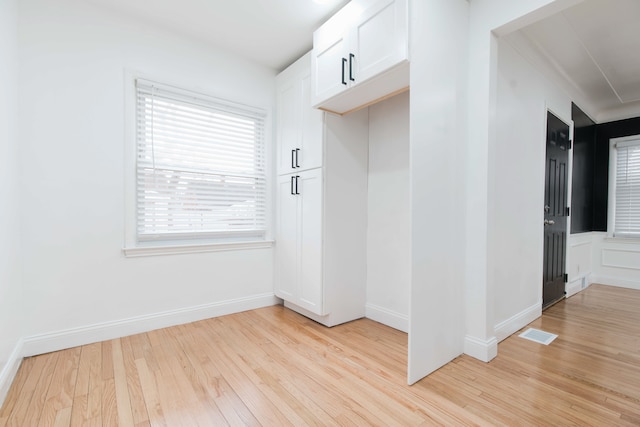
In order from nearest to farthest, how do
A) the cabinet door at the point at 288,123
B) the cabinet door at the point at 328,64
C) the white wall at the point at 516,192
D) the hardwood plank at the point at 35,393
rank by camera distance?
the hardwood plank at the point at 35,393, the cabinet door at the point at 328,64, the white wall at the point at 516,192, the cabinet door at the point at 288,123

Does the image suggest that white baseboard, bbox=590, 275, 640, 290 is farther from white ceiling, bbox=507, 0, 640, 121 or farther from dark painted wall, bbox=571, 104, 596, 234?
white ceiling, bbox=507, 0, 640, 121

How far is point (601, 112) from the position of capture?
415cm

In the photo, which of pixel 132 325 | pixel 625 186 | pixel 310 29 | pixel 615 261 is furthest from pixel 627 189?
pixel 132 325

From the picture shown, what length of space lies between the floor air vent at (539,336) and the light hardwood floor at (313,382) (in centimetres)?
Answer: 7

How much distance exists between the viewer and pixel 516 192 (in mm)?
2377

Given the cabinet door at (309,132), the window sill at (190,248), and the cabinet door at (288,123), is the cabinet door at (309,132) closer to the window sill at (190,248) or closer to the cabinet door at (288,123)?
the cabinet door at (288,123)

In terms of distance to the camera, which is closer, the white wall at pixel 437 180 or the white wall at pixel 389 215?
the white wall at pixel 437 180

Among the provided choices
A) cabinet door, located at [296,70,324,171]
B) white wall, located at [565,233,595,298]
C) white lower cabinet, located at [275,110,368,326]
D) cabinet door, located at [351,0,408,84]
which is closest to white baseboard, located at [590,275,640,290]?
white wall, located at [565,233,595,298]


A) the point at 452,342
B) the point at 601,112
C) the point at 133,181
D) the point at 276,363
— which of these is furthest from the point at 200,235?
the point at 601,112

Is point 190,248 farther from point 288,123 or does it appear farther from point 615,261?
point 615,261

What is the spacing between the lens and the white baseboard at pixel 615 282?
3864 mm

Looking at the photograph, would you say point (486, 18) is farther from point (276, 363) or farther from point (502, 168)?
point (276, 363)

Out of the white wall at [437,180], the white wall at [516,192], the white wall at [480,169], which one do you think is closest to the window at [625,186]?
the white wall at [516,192]

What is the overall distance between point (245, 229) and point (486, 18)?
2579 mm
